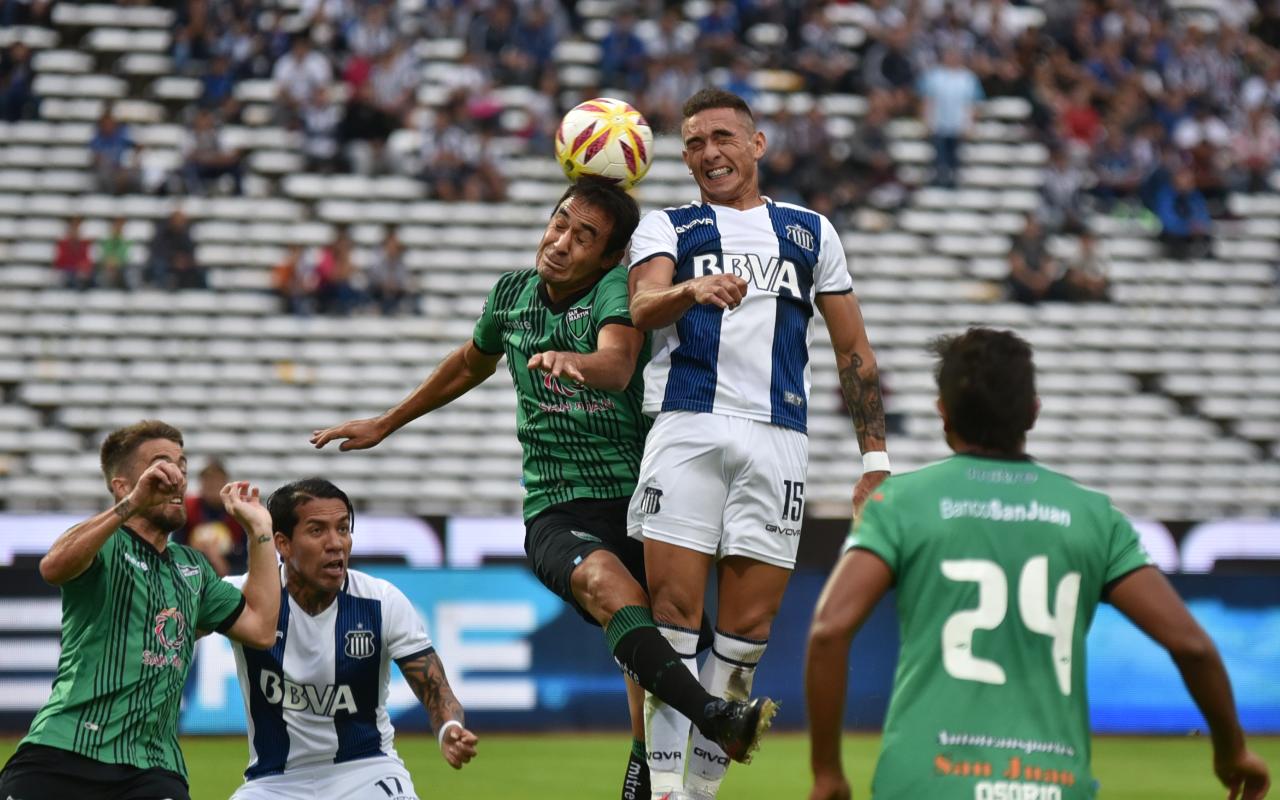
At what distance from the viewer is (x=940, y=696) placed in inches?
165

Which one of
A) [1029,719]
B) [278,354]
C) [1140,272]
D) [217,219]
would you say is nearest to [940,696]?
[1029,719]

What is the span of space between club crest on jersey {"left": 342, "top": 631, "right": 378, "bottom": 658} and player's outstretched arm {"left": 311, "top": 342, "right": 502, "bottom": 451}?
940 millimetres

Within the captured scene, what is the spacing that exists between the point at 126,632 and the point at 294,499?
3.31 feet

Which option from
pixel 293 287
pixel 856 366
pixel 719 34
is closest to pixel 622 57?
pixel 719 34

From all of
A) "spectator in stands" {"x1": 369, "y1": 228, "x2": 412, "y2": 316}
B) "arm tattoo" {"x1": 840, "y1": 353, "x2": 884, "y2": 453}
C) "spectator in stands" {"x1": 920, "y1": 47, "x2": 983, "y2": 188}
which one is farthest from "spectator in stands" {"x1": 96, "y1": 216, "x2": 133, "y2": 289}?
"arm tattoo" {"x1": 840, "y1": 353, "x2": 884, "y2": 453}

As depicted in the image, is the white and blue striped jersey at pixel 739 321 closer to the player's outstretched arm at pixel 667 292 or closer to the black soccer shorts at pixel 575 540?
the player's outstretched arm at pixel 667 292

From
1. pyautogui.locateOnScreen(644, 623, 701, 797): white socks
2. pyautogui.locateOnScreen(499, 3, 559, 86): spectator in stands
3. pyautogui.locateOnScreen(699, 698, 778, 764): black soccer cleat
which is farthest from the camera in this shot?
pyautogui.locateOnScreen(499, 3, 559, 86): spectator in stands

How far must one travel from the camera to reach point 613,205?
273 inches

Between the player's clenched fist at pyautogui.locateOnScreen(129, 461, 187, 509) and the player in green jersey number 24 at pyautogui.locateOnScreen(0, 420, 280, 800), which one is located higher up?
the player's clenched fist at pyautogui.locateOnScreen(129, 461, 187, 509)

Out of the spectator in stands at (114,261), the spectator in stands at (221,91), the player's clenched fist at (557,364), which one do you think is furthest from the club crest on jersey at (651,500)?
the spectator in stands at (221,91)

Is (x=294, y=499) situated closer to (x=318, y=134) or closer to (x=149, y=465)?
(x=149, y=465)

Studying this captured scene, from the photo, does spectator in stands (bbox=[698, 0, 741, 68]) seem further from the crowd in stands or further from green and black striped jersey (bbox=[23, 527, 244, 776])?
green and black striped jersey (bbox=[23, 527, 244, 776])

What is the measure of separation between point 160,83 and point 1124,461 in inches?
508

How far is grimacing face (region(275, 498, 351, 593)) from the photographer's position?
22.3ft
